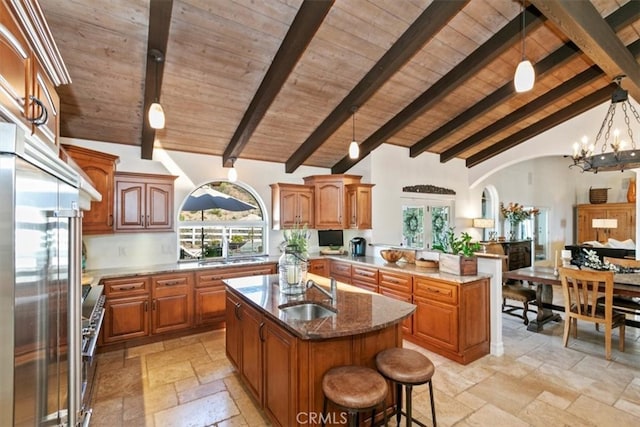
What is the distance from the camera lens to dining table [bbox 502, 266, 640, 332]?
3.48 m

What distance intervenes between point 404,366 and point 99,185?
390cm

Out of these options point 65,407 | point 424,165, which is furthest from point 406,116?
point 65,407

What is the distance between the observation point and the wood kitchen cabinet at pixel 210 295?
4.24 m

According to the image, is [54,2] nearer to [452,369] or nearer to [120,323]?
[120,323]

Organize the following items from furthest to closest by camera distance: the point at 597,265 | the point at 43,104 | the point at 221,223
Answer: the point at 221,223
the point at 597,265
the point at 43,104

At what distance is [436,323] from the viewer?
3.59 metres

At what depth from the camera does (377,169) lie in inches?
227

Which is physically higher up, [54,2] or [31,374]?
[54,2]

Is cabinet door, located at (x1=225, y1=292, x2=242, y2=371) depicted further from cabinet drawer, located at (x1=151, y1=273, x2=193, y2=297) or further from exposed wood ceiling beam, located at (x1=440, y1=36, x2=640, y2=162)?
exposed wood ceiling beam, located at (x1=440, y1=36, x2=640, y2=162)

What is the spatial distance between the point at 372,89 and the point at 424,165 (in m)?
3.25

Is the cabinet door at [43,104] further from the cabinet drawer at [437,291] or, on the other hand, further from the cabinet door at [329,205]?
the cabinet door at [329,205]

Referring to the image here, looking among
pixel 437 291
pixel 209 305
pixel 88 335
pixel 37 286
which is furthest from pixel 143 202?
pixel 437 291

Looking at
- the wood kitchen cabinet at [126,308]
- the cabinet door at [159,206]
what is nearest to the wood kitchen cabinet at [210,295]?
the wood kitchen cabinet at [126,308]

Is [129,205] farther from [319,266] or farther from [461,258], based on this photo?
[461,258]
